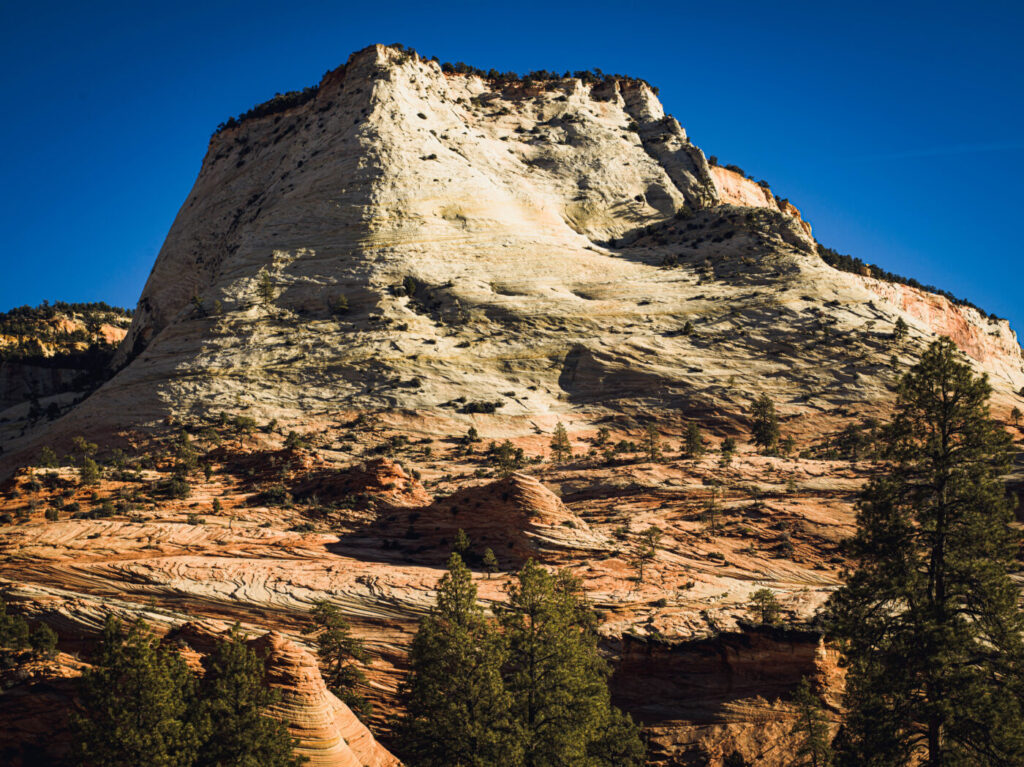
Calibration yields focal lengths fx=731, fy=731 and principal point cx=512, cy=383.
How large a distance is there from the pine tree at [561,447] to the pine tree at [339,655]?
21.4 metres

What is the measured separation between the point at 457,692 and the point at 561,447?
85.8ft

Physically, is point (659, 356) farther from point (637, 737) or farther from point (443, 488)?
point (637, 737)

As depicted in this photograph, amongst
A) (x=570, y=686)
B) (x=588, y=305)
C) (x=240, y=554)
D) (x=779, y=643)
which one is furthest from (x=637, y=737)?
(x=588, y=305)

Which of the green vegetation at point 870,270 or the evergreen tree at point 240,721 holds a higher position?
the green vegetation at point 870,270

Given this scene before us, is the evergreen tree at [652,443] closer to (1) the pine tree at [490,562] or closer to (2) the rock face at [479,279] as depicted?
(2) the rock face at [479,279]

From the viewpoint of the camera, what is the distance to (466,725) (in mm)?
20375

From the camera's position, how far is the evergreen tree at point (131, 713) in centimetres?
1736

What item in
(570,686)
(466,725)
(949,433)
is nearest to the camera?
(949,433)

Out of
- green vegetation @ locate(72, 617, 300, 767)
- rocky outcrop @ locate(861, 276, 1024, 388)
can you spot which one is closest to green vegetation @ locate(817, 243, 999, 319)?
rocky outcrop @ locate(861, 276, 1024, 388)

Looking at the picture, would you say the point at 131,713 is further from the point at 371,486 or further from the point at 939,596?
the point at 371,486

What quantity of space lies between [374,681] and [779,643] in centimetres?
1451

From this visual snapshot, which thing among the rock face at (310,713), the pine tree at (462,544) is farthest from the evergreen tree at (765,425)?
the rock face at (310,713)

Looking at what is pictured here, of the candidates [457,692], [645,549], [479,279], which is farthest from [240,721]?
[479,279]

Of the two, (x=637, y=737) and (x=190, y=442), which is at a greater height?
(x=190, y=442)
